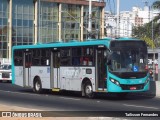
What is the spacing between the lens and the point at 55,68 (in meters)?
26.9

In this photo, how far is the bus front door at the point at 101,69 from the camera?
23.2 metres

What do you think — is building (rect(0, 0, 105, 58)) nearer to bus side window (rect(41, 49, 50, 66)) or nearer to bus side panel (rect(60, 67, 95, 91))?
bus side window (rect(41, 49, 50, 66))

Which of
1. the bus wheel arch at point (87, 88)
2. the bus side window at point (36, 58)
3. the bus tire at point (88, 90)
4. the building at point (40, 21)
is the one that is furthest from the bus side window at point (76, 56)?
the building at point (40, 21)

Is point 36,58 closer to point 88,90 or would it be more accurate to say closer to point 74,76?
point 74,76

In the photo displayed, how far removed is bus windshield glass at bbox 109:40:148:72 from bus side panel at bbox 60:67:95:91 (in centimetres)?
140

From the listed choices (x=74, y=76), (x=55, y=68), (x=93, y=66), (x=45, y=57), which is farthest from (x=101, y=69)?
(x=45, y=57)

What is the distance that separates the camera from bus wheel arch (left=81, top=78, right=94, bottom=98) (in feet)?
78.9

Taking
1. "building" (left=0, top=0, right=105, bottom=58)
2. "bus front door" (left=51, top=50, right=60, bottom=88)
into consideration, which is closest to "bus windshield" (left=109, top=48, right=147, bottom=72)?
"bus front door" (left=51, top=50, right=60, bottom=88)

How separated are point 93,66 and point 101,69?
22.5 inches

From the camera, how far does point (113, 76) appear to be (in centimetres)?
2280

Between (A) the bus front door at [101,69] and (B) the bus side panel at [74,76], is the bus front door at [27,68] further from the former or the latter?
(A) the bus front door at [101,69]

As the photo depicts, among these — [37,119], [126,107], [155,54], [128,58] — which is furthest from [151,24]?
[37,119]

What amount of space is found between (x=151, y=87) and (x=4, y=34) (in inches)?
2053

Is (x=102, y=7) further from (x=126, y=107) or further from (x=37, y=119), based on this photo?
(x=37, y=119)
